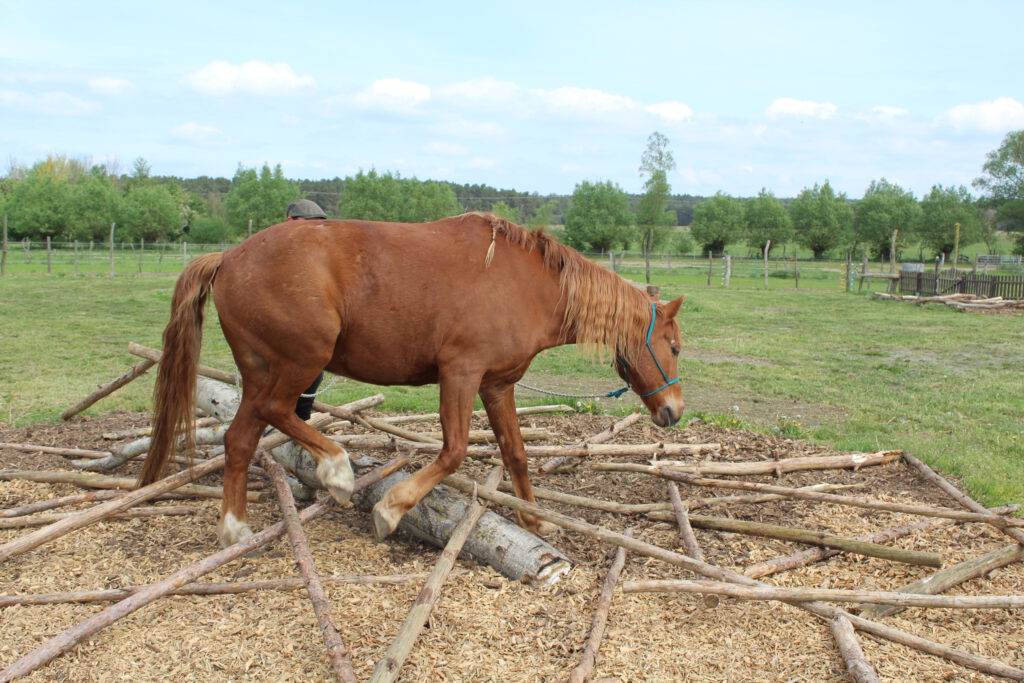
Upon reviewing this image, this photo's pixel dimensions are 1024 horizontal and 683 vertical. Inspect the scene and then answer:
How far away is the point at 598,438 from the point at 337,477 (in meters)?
2.91

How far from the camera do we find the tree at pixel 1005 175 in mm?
60844

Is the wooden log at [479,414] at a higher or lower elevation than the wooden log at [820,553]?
higher

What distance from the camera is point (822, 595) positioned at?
3322 millimetres

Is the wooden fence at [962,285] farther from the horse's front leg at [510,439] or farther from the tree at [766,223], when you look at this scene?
the tree at [766,223]

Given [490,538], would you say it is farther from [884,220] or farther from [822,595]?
[884,220]

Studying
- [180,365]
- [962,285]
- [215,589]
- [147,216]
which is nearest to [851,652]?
[215,589]

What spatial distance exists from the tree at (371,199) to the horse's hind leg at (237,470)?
46420mm

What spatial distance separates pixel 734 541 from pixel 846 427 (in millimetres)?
3704

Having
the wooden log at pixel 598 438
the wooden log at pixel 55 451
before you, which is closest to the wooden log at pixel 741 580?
the wooden log at pixel 598 438

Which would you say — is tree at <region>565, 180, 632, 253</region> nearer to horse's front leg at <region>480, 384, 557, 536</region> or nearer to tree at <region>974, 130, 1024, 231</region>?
tree at <region>974, 130, 1024, 231</region>

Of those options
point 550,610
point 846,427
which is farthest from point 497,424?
point 846,427

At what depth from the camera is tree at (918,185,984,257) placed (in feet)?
188

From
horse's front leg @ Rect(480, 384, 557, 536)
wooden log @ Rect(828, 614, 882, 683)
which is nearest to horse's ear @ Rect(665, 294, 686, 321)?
horse's front leg @ Rect(480, 384, 557, 536)

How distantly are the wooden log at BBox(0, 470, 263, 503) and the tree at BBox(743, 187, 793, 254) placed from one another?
208 ft
